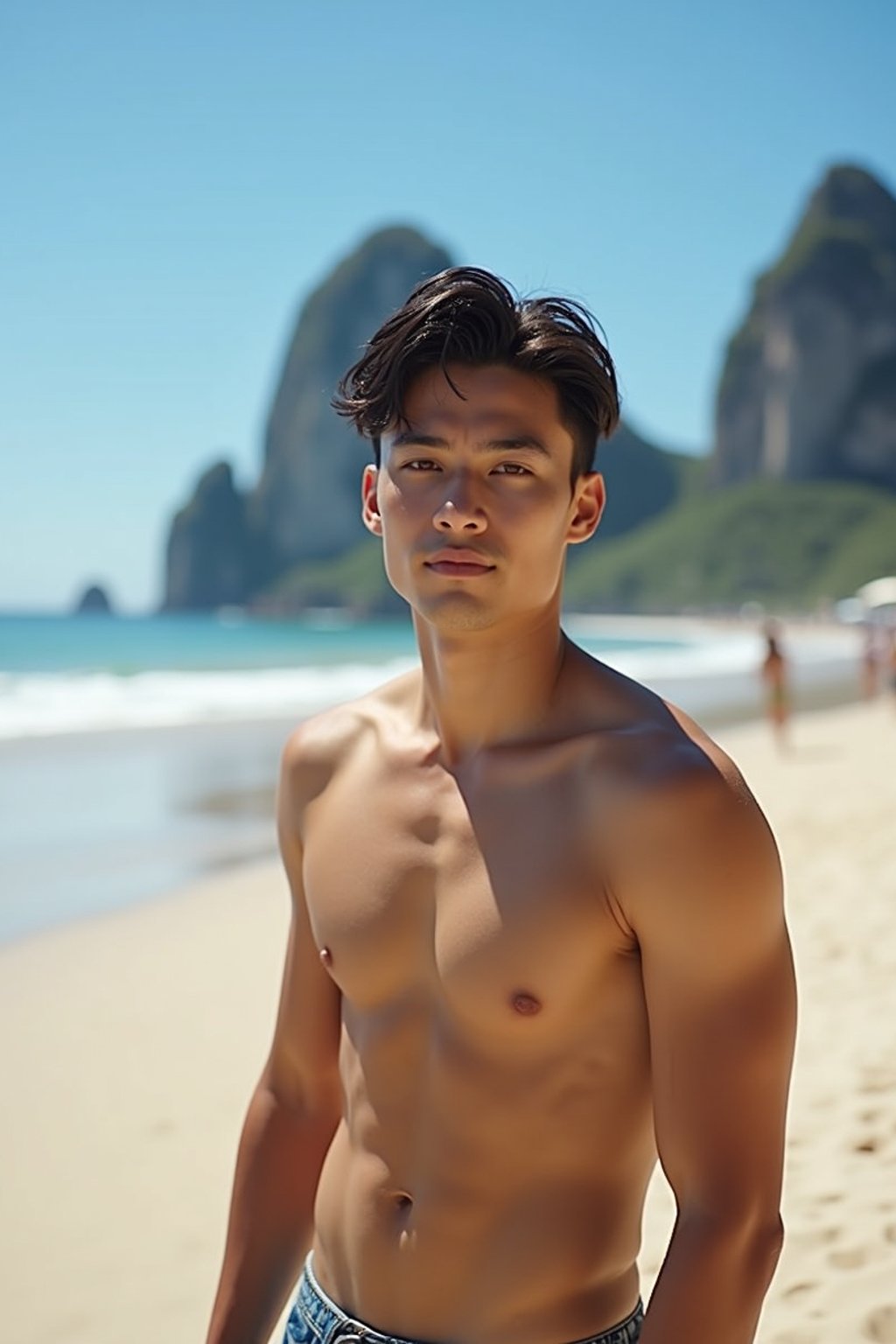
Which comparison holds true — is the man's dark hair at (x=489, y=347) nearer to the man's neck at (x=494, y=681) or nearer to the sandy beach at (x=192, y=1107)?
the man's neck at (x=494, y=681)

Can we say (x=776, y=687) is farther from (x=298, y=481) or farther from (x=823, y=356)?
(x=298, y=481)

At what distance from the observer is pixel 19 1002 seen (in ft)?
19.1

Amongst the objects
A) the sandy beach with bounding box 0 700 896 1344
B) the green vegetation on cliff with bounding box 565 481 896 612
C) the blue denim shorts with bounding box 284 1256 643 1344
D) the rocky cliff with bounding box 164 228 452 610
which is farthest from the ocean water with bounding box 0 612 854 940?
the rocky cliff with bounding box 164 228 452 610

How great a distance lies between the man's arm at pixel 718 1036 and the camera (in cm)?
131

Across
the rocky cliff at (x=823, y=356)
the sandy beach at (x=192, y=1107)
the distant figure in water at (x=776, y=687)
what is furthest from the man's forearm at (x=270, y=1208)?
the rocky cliff at (x=823, y=356)

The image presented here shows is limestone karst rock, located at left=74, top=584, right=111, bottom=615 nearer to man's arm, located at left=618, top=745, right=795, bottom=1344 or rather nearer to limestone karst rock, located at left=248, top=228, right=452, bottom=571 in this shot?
limestone karst rock, located at left=248, top=228, right=452, bottom=571

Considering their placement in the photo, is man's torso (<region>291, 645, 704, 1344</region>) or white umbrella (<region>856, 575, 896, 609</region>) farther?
white umbrella (<region>856, 575, 896, 609</region>)

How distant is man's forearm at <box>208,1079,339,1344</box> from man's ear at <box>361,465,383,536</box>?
793mm

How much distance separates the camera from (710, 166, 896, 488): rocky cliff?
124062 mm

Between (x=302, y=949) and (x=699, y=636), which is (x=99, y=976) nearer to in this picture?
(x=302, y=949)

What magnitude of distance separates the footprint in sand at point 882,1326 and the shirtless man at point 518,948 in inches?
55.0

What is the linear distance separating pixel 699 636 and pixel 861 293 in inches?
2573

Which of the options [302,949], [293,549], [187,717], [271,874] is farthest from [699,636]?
[293,549]

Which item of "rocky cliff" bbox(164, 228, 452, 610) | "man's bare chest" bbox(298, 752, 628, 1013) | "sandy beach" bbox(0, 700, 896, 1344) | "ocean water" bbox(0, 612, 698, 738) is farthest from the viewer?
"rocky cliff" bbox(164, 228, 452, 610)
